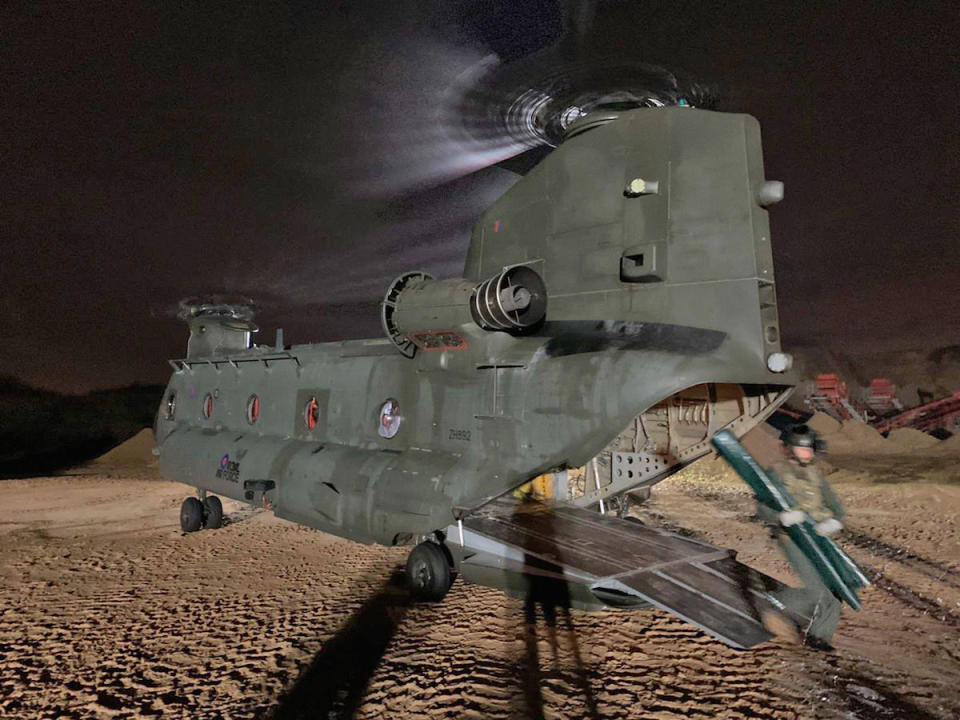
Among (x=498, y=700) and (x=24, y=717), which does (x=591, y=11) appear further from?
(x=24, y=717)

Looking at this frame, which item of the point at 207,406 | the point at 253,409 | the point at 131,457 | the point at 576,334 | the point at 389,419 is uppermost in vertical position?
the point at 576,334

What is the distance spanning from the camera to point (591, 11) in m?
6.59

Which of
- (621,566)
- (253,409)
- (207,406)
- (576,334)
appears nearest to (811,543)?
(621,566)

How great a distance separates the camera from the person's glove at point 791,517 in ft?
14.0

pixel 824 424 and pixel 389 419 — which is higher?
pixel 824 424

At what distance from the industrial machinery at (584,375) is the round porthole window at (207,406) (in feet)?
14.6

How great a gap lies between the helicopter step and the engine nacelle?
200 centimetres

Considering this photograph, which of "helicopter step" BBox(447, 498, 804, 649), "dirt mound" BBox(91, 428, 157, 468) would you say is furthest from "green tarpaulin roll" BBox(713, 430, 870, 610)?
"dirt mound" BBox(91, 428, 157, 468)

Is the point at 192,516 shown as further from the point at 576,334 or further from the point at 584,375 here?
the point at 584,375

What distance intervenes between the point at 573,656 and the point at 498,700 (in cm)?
91

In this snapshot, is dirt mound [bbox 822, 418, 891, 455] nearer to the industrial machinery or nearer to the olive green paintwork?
the industrial machinery

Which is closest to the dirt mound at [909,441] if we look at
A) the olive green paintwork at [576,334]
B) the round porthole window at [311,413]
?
the olive green paintwork at [576,334]

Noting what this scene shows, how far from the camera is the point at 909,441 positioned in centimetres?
2039

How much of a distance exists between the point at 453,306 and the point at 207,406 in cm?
752
